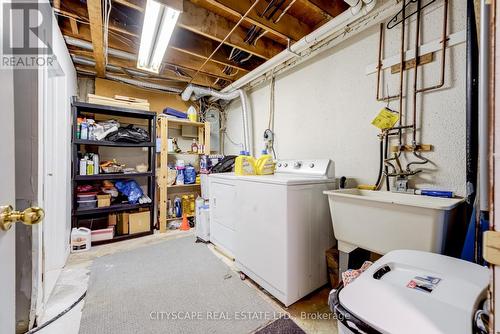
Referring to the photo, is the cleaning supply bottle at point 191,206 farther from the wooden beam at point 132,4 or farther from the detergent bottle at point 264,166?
the wooden beam at point 132,4

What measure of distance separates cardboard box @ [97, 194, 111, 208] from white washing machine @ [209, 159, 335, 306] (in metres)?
1.74

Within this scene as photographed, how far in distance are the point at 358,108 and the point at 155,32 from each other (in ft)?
6.20

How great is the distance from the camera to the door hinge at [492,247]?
449mm

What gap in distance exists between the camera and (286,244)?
1.45m

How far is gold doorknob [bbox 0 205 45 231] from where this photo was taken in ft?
1.87

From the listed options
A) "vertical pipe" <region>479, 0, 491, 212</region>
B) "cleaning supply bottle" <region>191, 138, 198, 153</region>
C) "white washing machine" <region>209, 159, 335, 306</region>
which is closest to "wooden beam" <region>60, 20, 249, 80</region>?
"cleaning supply bottle" <region>191, 138, 198, 153</region>

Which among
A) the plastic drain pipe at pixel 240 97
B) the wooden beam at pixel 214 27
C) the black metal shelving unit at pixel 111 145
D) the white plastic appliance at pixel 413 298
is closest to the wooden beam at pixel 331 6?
the wooden beam at pixel 214 27

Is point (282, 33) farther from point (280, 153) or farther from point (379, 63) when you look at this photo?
point (280, 153)

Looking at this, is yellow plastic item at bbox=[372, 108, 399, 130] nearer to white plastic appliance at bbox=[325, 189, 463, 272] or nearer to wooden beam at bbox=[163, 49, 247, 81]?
white plastic appliance at bbox=[325, 189, 463, 272]

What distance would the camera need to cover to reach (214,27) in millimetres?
2061

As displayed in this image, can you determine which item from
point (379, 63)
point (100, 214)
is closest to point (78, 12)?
point (100, 214)

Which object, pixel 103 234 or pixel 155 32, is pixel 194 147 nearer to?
pixel 103 234

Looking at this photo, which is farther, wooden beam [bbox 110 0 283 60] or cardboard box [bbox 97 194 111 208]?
cardboard box [bbox 97 194 111 208]

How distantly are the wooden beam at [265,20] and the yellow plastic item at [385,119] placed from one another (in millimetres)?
1136
